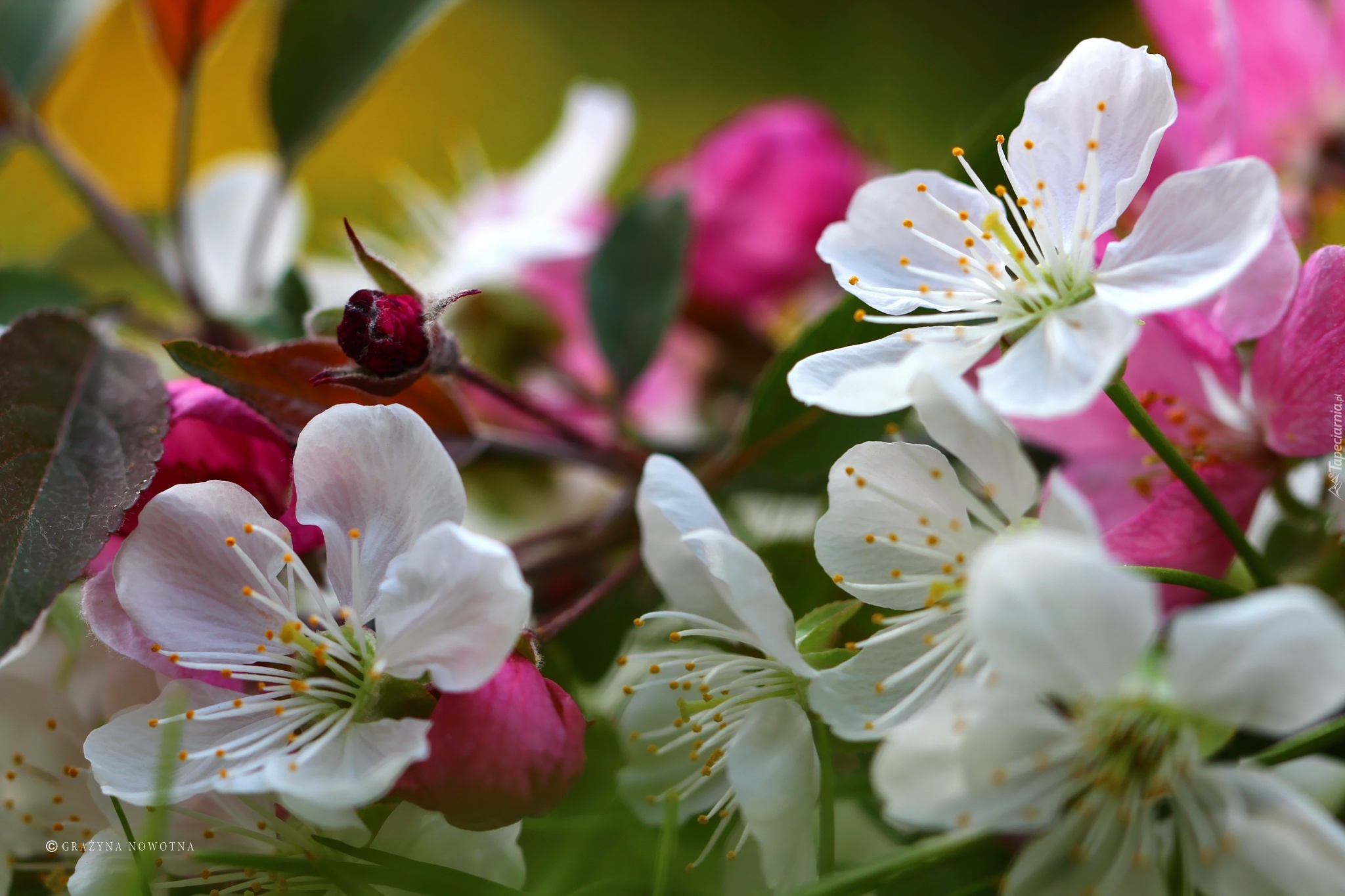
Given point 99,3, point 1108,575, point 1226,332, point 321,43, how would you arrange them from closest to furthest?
point 1108,575, point 1226,332, point 321,43, point 99,3

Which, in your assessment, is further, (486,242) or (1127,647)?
(486,242)

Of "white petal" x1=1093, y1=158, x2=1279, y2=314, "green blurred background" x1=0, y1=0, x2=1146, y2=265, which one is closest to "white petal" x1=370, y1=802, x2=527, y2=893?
"white petal" x1=1093, y1=158, x2=1279, y2=314

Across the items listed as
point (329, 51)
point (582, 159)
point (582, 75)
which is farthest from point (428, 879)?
point (582, 75)

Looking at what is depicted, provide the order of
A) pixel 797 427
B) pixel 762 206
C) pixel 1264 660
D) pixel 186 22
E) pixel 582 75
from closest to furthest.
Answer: pixel 1264 660 → pixel 797 427 → pixel 186 22 → pixel 762 206 → pixel 582 75

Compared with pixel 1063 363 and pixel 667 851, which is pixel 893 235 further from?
pixel 667 851

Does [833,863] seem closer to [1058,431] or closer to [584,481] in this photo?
[1058,431]

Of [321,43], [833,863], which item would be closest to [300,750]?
[833,863]

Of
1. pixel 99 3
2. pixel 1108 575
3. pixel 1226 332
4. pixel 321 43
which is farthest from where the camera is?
pixel 99 3
